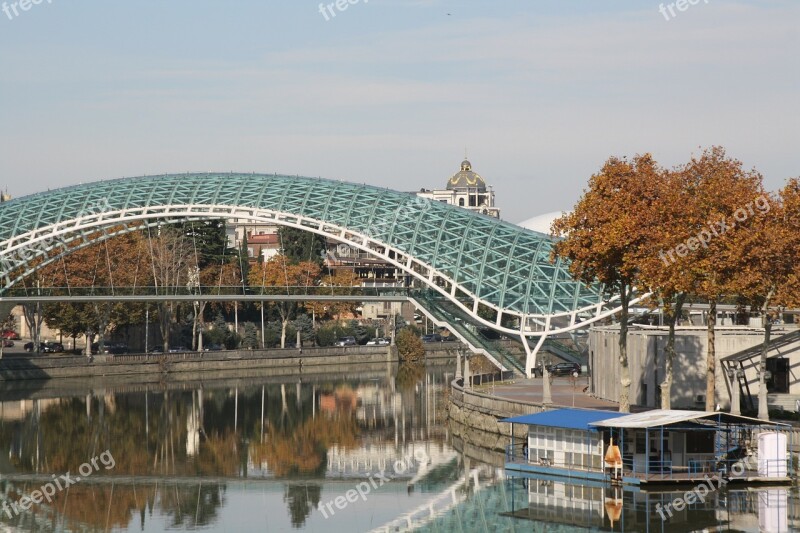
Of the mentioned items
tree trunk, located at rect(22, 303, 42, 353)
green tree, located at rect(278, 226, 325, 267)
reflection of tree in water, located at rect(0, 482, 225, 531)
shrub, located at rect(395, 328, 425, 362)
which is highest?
green tree, located at rect(278, 226, 325, 267)

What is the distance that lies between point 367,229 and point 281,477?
3353 centimetres

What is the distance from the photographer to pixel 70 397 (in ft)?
273

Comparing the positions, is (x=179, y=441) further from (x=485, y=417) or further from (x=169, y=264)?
(x=169, y=264)

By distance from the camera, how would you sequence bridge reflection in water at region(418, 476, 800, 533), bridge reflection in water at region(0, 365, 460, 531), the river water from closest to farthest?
1. bridge reflection in water at region(418, 476, 800, 533)
2. the river water
3. bridge reflection in water at region(0, 365, 460, 531)

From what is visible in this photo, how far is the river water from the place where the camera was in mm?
41531

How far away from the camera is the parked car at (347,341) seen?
121113 millimetres

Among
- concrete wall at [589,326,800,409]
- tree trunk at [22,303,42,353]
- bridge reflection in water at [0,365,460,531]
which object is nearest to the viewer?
bridge reflection in water at [0,365,460,531]

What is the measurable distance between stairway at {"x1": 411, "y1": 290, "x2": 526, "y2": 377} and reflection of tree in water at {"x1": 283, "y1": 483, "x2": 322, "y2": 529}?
28943mm

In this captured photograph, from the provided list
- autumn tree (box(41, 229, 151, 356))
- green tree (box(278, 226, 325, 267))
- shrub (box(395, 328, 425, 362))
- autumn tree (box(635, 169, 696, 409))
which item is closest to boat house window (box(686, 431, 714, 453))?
autumn tree (box(635, 169, 696, 409))

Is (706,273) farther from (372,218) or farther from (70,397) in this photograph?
(70,397)

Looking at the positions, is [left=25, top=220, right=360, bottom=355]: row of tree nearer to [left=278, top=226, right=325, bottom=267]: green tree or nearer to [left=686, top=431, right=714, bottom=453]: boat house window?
[left=278, top=226, right=325, bottom=267]: green tree

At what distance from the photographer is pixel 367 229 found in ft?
274

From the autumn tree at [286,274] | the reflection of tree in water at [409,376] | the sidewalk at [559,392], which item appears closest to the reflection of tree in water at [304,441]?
the reflection of tree in water at [409,376]

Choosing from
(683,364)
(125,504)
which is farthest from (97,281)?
(125,504)
